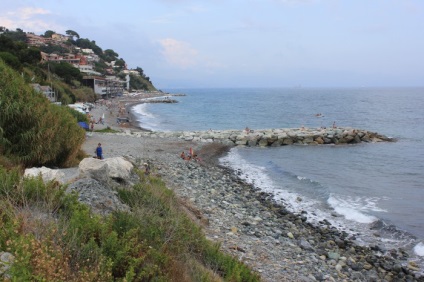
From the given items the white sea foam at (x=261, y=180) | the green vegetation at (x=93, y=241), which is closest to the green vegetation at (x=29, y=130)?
the green vegetation at (x=93, y=241)

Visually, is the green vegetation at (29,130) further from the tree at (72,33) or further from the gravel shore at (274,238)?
the tree at (72,33)

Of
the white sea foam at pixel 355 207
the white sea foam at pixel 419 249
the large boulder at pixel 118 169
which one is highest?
the large boulder at pixel 118 169

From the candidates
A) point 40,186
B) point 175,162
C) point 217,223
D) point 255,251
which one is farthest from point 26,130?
point 175,162

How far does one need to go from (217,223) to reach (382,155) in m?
22.7

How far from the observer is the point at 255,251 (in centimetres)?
1039

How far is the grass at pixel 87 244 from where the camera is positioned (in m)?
3.91

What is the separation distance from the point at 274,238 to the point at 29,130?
9062mm

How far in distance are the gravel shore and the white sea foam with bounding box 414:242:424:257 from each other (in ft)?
1.84

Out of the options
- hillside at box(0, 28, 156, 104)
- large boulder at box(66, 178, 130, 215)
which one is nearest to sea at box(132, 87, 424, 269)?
large boulder at box(66, 178, 130, 215)

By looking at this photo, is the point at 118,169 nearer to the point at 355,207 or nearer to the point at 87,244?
the point at 87,244

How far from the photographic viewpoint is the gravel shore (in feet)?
32.8

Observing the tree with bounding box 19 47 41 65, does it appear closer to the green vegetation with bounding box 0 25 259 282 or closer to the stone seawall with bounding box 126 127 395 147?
the stone seawall with bounding box 126 127 395 147

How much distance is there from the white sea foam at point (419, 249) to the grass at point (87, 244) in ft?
25.6

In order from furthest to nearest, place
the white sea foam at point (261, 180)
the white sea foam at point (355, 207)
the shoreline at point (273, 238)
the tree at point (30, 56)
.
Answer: the tree at point (30, 56) → the white sea foam at point (261, 180) → the white sea foam at point (355, 207) → the shoreline at point (273, 238)
